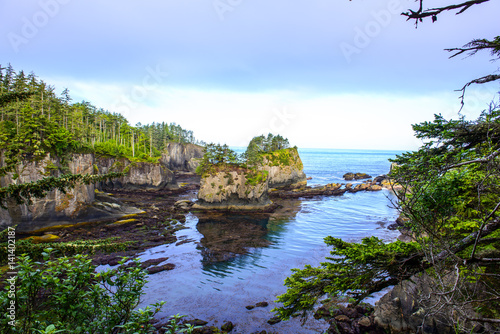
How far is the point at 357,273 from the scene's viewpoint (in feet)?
20.8

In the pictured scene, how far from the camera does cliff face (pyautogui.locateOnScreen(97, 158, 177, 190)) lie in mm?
59969

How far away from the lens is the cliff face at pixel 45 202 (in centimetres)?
2841

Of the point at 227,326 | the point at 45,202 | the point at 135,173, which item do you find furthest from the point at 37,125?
the point at 227,326

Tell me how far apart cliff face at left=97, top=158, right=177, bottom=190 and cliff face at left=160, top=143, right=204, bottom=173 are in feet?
98.6

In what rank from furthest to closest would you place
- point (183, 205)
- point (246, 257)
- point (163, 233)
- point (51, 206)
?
point (183, 205) → point (163, 233) → point (51, 206) → point (246, 257)

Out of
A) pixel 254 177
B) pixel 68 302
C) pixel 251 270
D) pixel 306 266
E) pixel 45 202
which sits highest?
pixel 68 302

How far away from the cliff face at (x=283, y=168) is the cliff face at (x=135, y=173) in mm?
26085

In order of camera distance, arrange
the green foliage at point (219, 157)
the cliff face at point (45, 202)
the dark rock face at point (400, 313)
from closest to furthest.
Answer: the dark rock face at point (400, 313) < the cliff face at point (45, 202) < the green foliage at point (219, 157)

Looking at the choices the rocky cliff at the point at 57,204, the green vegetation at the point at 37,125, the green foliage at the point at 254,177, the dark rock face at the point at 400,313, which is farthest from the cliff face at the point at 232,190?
the dark rock face at the point at 400,313

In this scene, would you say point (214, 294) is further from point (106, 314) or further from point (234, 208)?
point (234, 208)

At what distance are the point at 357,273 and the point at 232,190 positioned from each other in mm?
38071

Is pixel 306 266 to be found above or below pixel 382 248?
below

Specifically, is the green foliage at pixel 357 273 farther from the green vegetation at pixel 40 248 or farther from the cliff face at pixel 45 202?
the cliff face at pixel 45 202

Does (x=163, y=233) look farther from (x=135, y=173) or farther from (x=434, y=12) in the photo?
(x=135, y=173)
